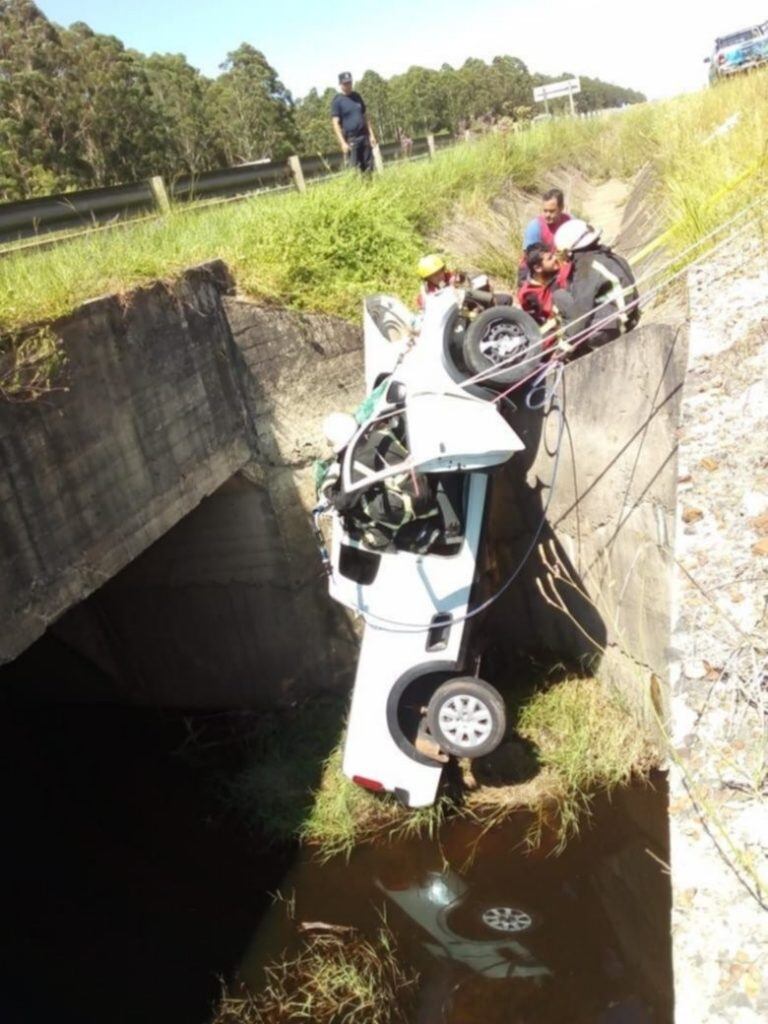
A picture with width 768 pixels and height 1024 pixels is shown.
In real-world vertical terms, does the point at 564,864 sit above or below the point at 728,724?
below

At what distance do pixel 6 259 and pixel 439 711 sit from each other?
194 inches

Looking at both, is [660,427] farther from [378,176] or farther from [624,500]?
[378,176]

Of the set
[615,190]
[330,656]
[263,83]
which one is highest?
[263,83]

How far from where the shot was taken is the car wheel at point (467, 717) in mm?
6344

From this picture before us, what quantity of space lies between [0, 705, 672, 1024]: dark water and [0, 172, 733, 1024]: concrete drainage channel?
22 millimetres

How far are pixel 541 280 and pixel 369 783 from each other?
435 centimetres

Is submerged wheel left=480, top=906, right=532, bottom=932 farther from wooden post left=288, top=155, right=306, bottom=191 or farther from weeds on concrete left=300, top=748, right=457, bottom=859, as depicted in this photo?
wooden post left=288, top=155, right=306, bottom=191

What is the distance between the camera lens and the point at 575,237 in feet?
23.1

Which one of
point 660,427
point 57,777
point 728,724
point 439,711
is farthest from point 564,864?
point 57,777

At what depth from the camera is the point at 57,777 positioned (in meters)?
9.13

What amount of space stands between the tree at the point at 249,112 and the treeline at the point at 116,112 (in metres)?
0.04

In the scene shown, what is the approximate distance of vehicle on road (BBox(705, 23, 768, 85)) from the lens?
13.2 metres

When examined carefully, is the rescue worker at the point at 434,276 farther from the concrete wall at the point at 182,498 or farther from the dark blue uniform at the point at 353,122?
the dark blue uniform at the point at 353,122

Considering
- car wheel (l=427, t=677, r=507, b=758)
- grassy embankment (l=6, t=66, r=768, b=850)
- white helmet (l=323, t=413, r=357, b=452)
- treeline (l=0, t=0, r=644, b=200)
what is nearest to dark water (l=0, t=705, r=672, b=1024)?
grassy embankment (l=6, t=66, r=768, b=850)
